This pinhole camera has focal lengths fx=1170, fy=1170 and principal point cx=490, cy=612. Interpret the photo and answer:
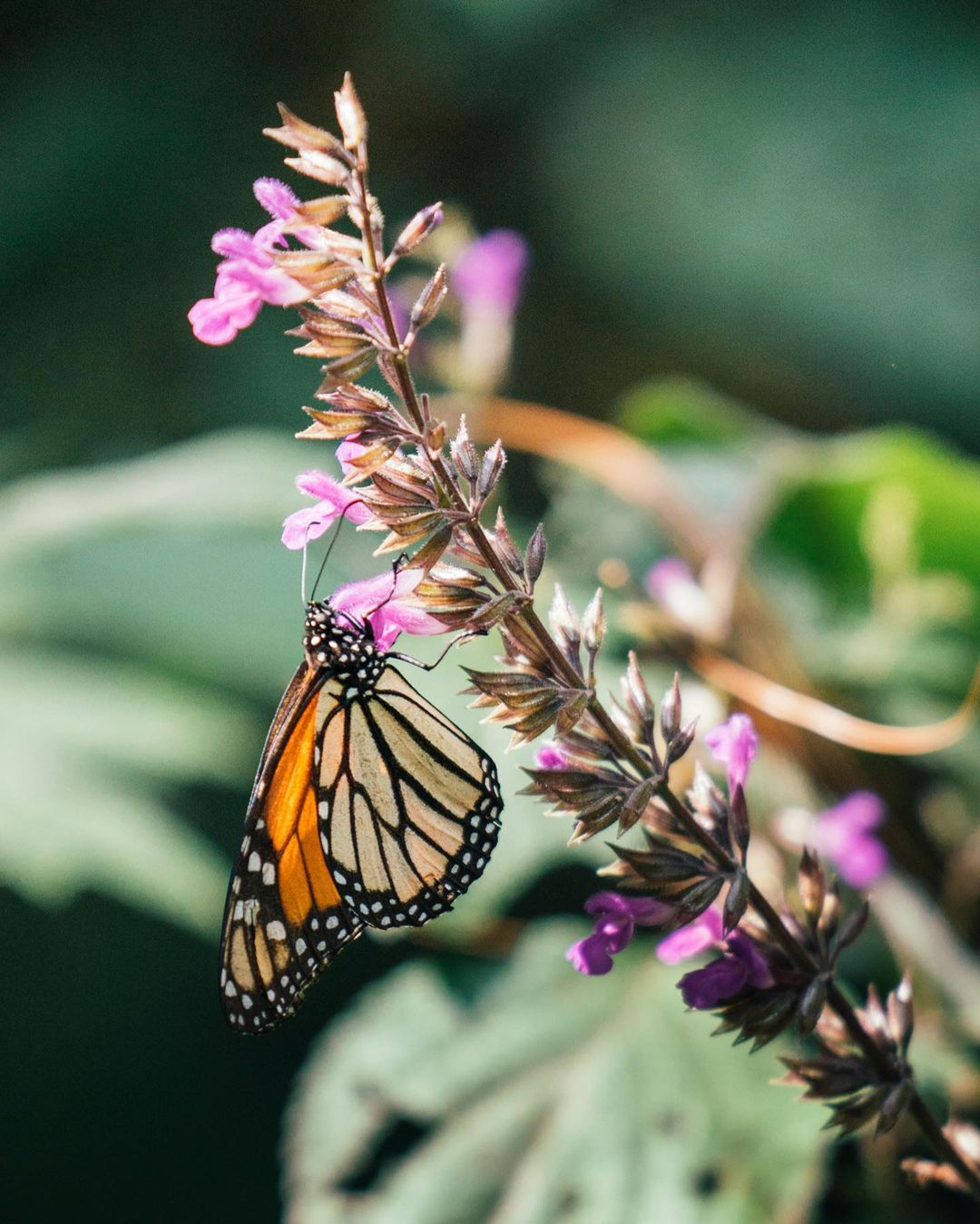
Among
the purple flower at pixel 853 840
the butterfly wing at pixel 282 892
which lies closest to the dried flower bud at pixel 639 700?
the butterfly wing at pixel 282 892

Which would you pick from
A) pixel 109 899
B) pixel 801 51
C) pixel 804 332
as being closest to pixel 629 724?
pixel 109 899

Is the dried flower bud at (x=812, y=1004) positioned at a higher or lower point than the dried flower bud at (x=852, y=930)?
higher

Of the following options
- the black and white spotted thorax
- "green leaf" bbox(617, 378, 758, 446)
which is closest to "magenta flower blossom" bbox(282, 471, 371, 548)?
the black and white spotted thorax

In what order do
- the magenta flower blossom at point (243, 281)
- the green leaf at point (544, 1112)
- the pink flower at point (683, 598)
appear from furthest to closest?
the pink flower at point (683, 598)
the green leaf at point (544, 1112)
the magenta flower blossom at point (243, 281)

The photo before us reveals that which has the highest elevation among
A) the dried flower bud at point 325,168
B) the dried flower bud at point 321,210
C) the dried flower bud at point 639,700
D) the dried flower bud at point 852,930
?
the dried flower bud at point 325,168

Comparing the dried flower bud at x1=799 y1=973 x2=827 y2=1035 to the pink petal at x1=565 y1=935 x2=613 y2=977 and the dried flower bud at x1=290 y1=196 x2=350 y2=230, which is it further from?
the dried flower bud at x1=290 y1=196 x2=350 y2=230

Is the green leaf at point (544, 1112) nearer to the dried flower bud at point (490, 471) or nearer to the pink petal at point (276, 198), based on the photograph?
the dried flower bud at point (490, 471)

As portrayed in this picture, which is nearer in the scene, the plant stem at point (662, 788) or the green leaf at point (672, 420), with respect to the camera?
the plant stem at point (662, 788)
